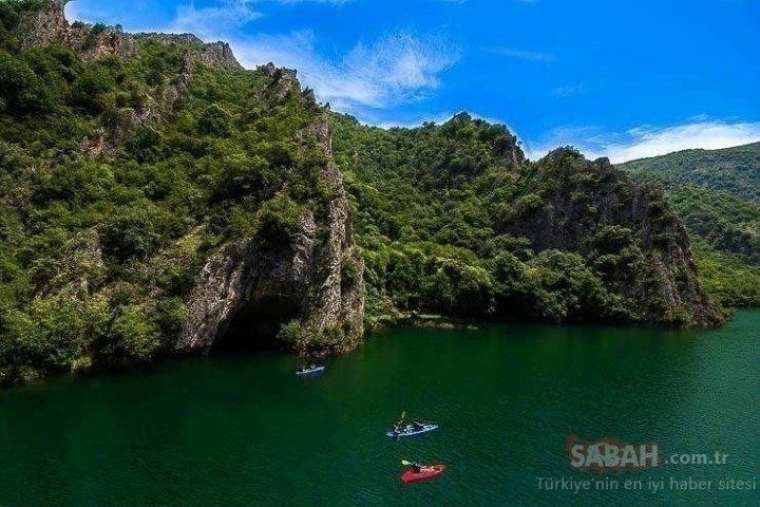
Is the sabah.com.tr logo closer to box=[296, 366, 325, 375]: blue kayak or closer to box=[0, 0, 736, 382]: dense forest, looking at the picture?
box=[296, 366, 325, 375]: blue kayak

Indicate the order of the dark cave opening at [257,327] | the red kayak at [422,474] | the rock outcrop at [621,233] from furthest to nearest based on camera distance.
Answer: the rock outcrop at [621,233], the dark cave opening at [257,327], the red kayak at [422,474]

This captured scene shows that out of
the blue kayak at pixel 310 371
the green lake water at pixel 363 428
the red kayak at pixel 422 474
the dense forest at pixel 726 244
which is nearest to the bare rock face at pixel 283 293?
the green lake water at pixel 363 428

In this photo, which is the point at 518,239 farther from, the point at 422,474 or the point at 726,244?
the point at 726,244

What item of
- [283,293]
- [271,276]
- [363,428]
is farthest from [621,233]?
[363,428]

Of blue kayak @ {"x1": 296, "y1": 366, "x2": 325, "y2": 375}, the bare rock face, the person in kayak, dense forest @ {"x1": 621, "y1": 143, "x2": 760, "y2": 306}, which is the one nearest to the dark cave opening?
the bare rock face

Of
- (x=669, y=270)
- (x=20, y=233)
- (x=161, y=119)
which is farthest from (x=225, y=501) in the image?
(x=669, y=270)

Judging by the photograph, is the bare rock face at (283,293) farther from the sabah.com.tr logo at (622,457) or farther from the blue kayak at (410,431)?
the sabah.com.tr logo at (622,457)
